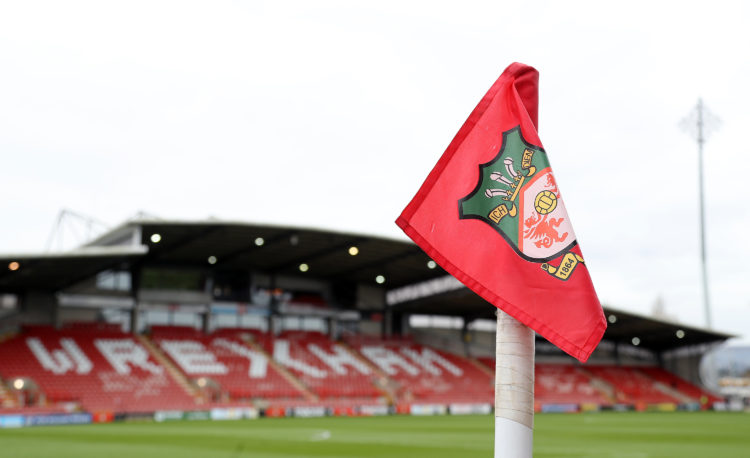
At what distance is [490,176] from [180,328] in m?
45.4

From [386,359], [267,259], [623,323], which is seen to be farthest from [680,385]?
[267,259]

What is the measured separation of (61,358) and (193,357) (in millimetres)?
7794

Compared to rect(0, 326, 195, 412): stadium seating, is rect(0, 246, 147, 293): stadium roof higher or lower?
higher

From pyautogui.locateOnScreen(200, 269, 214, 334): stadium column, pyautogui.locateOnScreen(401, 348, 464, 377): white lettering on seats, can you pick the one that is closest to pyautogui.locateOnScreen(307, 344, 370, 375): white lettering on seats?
pyautogui.locateOnScreen(401, 348, 464, 377): white lettering on seats

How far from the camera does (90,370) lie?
129 ft

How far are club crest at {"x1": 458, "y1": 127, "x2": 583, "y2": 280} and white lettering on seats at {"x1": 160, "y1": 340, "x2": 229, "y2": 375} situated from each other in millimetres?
40038

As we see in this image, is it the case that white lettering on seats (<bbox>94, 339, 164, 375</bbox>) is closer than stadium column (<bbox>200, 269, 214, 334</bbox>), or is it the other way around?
white lettering on seats (<bbox>94, 339, 164, 375</bbox>)

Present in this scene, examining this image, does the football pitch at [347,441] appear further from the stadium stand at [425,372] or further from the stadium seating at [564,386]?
Result: the stadium seating at [564,386]

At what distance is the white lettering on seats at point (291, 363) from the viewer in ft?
154

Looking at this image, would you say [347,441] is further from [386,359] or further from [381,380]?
[386,359]

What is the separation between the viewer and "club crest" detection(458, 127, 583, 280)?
16.1ft

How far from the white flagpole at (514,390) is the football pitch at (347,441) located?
13920mm

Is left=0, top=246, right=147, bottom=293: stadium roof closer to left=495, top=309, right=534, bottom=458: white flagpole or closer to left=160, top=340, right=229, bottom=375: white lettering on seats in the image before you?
left=160, top=340, right=229, bottom=375: white lettering on seats

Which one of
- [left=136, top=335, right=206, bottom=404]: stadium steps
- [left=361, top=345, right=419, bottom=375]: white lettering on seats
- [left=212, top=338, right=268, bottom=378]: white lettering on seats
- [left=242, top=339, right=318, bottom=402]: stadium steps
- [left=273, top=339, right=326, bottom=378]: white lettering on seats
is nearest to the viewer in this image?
[left=136, top=335, right=206, bottom=404]: stadium steps
